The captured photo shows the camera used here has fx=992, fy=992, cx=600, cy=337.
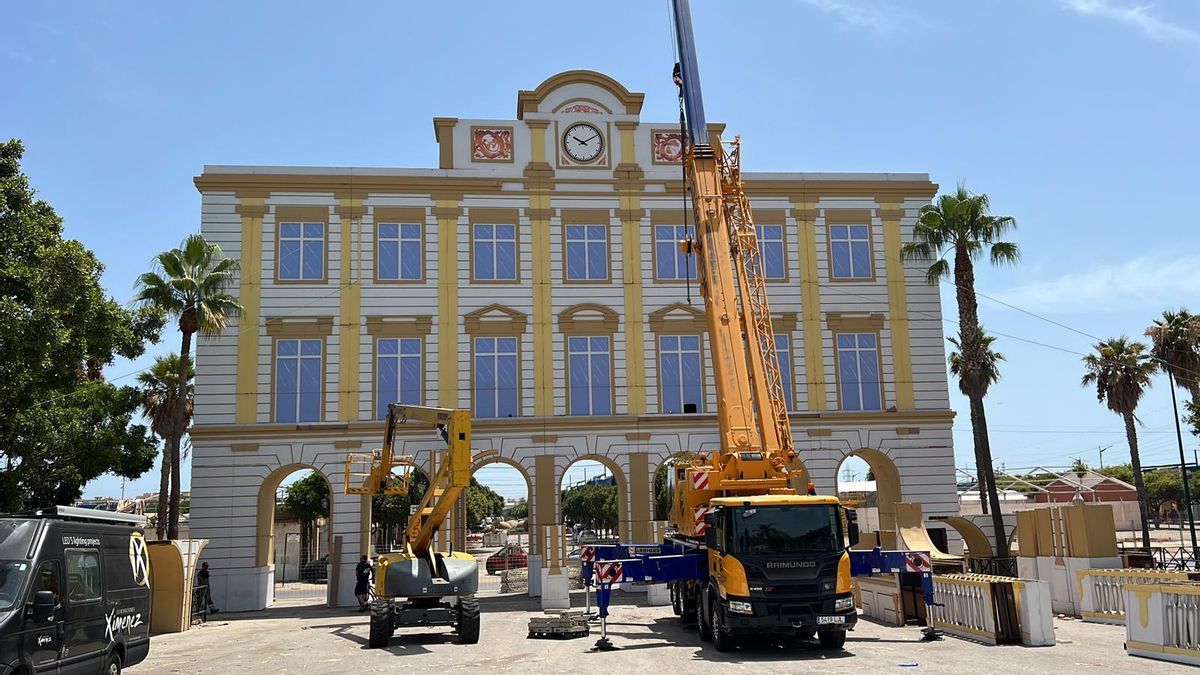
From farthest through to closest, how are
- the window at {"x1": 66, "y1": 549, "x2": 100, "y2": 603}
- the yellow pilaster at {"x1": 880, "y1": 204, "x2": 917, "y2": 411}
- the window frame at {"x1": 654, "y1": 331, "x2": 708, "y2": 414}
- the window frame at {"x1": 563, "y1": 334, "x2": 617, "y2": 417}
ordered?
the yellow pilaster at {"x1": 880, "y1": 204, "x2": 917, "y2": 411}, the window frame at {"x1": 654, "y1": 331, "x2": 708, "y2": 414}, the window frame at {"x1": 563, "y1": 334, "x2": 617, "y2": 417}, the window at {"x1": 66, "y1": 549, "x2": 100, "y2": 603}

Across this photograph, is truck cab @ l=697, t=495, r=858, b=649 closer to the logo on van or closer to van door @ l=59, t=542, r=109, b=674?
the logo on van

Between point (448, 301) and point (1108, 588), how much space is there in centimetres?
2173

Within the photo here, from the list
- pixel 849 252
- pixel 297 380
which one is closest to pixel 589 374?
pixel 297 380

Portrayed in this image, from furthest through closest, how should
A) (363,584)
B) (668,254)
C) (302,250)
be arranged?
(668,254) < (302,250) < (363,584)

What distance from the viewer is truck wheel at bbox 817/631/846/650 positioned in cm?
1684

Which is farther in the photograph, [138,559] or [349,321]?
[349,321]

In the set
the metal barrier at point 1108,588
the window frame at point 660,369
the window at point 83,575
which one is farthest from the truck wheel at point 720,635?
the window frame at point 660,369

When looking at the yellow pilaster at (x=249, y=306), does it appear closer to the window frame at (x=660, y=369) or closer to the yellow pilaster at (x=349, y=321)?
the yellow pilaster at (x=349, y=321)

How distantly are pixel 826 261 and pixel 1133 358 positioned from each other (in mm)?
19251

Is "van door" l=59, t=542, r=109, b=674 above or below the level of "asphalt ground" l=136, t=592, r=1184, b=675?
above

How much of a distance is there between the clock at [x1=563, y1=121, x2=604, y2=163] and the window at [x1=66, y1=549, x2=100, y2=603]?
24806 mm

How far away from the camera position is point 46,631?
1130 cm

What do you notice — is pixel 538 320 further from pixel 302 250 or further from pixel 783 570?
pixel 783 570

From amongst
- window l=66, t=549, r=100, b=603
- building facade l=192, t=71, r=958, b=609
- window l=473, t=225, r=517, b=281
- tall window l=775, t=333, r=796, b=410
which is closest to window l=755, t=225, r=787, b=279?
building facade l=192, t=71, r=958, b=609
